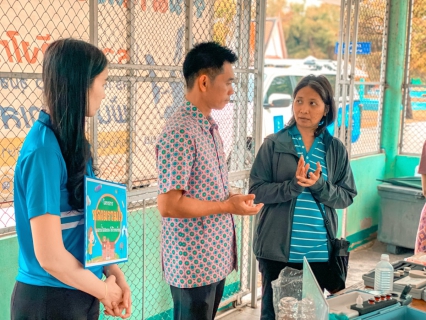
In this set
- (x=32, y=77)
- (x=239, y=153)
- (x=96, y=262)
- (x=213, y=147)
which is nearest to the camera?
(x=96, y=262)

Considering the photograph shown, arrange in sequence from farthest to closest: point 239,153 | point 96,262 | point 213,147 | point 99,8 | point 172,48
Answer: point 239,153
point 172,48
point 99,8
point 213,147
point 96,262

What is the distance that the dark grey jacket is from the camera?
2742 millimetres

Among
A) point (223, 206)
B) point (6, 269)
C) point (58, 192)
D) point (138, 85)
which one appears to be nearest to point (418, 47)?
point (138, 85)

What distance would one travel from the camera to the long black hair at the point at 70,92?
1557 mm

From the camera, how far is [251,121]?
417 cm

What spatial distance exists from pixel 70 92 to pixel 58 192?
0.93 ft

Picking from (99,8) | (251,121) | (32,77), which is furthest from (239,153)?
(32,77)

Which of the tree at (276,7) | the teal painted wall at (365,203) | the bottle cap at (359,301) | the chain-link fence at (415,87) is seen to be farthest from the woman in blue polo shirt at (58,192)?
the tree at (276,7)

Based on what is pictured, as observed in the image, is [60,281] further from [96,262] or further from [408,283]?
[408,283]

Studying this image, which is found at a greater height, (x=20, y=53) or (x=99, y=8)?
(x=99, y=8)

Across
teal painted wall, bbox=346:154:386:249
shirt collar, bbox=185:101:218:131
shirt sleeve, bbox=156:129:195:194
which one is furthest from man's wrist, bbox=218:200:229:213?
teal painted wall, bbox=346:154:386:249

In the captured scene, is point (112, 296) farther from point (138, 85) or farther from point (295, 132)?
point (138, 85)

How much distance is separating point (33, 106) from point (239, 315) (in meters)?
2.25

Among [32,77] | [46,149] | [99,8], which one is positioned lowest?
[46,149]
